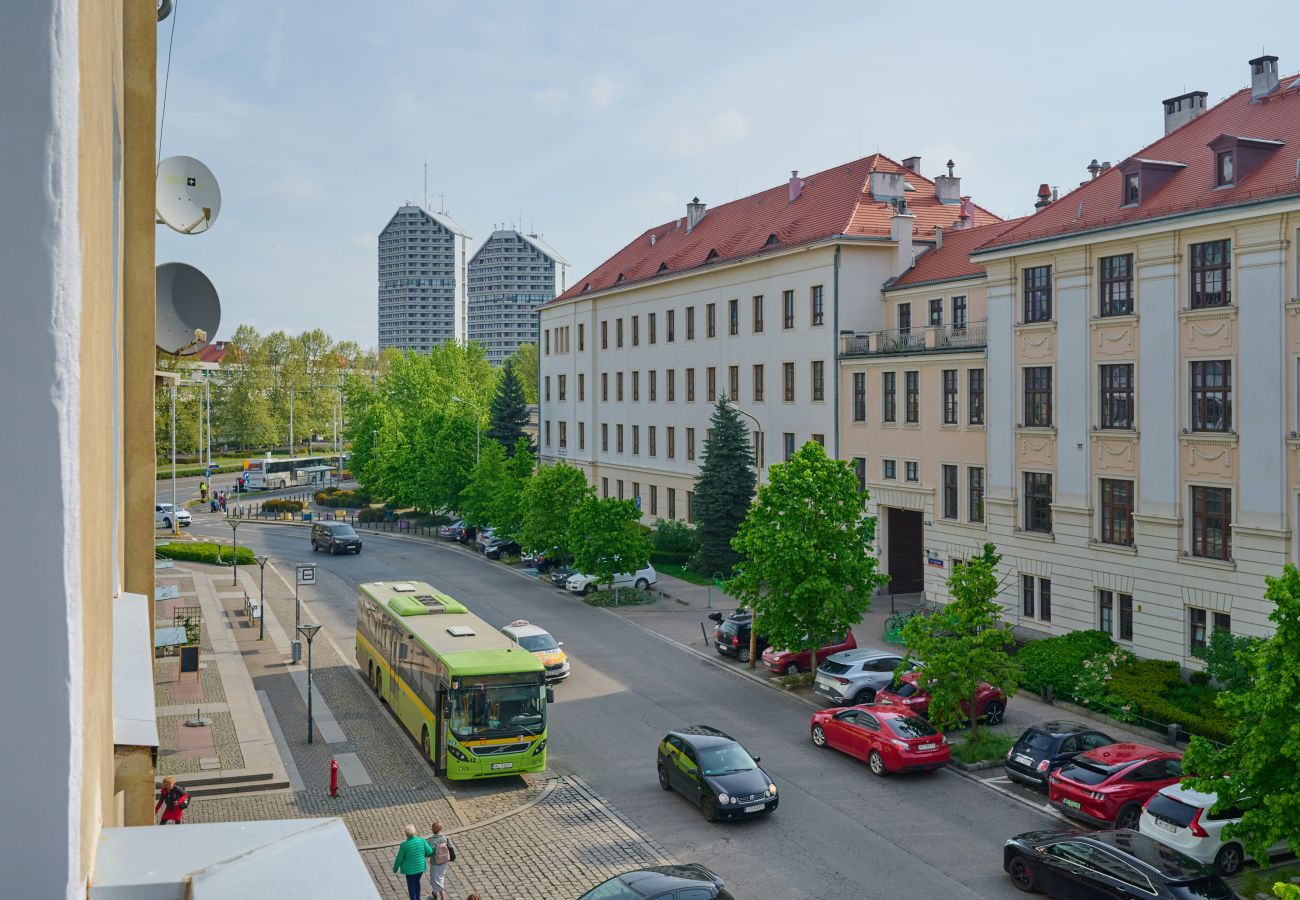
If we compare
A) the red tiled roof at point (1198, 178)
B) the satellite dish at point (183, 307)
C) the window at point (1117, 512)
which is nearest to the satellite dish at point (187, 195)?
the satellite dish at point (183, 307)

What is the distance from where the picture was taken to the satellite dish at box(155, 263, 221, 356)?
1227cm

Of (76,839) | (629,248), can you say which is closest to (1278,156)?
(76,839)

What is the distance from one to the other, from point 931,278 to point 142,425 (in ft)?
130

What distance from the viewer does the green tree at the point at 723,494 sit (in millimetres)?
50344

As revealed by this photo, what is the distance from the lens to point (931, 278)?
45781 mm

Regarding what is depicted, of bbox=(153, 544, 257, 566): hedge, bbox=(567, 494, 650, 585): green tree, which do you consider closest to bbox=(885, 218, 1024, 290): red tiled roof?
bbox=(567, 494, 650, 585): green tree

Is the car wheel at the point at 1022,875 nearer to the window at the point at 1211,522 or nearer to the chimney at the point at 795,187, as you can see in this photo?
the window at the point at 1211,522

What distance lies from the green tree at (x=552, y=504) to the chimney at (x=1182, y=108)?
26411 mm

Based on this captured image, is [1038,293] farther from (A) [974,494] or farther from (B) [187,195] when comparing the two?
(B) [187,195]

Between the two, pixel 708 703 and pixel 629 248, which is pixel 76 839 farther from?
pixel 629 248

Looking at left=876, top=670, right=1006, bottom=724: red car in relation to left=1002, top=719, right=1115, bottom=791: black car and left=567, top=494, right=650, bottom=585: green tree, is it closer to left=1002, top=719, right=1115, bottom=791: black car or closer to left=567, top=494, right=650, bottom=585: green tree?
left=1002, top=719, right=1115, bottom=791: black car

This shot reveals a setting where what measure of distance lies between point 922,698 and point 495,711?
11.1 meters

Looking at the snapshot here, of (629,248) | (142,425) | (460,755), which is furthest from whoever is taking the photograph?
(629,248)

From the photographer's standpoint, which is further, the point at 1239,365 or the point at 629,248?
the point at 629,248
